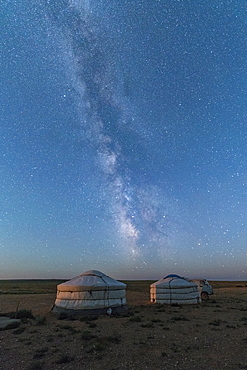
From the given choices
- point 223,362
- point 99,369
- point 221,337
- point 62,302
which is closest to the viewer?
point 99,369

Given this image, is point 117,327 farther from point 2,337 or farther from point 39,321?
point 2,337

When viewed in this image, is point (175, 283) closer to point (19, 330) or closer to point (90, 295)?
point (90, 295)

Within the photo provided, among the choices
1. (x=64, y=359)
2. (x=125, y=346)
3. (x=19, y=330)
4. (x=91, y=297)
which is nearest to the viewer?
(x=64, y=359)

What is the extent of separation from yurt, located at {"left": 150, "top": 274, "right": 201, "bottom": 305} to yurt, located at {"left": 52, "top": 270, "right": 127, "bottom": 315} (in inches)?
242

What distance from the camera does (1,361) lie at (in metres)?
7.39

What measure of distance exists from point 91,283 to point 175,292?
886 centimetres

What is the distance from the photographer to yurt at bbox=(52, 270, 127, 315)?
1538 cm

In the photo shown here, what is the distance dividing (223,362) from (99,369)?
3550mm

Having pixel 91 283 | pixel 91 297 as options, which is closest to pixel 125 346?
pixel 91 297

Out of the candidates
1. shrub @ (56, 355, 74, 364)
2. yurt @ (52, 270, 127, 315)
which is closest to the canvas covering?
yurt @ (52, 270, 127, 315)

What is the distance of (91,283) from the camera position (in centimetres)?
1641

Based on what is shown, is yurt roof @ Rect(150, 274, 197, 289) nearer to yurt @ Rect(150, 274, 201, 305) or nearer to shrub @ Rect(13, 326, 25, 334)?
yurt @ Rect(150, 274, 201, 305)

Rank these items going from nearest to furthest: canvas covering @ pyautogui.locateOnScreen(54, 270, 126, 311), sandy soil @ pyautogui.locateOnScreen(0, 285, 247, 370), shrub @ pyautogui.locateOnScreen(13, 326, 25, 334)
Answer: sandy soil @ pyautogui.locateOnScreen(0, 285, 247, 370), shrub @ pyautogui.locateOnScreen(13, 326, 25, 334), canvas covering @ pyautogui.locateOnScreen(54, 270, 126, 311)

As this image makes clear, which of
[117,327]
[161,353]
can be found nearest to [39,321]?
[117,327]
